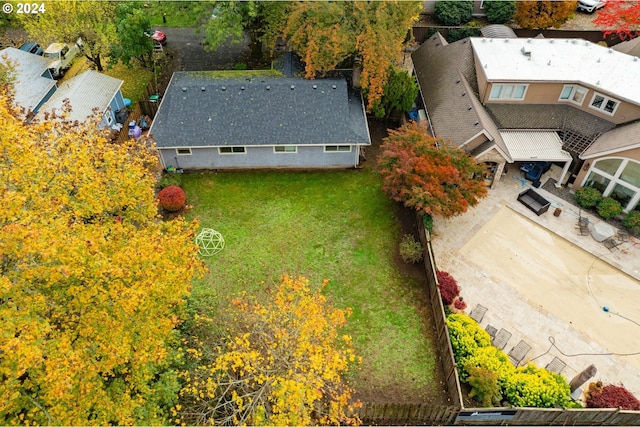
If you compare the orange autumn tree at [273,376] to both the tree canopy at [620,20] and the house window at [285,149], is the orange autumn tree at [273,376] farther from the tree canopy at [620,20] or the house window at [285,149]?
the tree canopy at [620,20]

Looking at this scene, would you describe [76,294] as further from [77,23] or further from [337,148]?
[77,23]

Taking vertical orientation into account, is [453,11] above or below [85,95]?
above

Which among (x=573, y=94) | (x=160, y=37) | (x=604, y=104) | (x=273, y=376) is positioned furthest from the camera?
(x=160, y=37)

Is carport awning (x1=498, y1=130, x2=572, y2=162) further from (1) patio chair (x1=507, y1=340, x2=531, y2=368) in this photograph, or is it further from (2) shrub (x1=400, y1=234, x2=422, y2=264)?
(1) patio chair (x1=507, y1=340, x2=531, y2=368)

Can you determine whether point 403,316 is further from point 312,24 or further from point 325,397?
point 312,24

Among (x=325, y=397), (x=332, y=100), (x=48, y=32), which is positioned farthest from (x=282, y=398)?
(x=48, y=32)

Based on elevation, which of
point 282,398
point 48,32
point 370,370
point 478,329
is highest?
point 48,32

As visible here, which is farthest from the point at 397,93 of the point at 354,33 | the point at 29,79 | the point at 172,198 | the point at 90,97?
the point at 29,79
